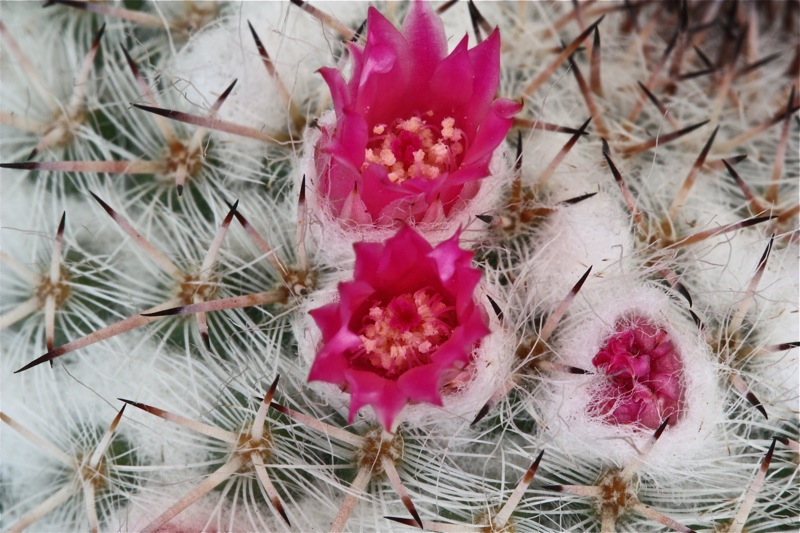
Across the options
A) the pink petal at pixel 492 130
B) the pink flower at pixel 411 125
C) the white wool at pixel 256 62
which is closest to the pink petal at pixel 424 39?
the pink flower at pixel 411 125

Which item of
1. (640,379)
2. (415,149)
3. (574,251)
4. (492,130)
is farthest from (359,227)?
(640,379)

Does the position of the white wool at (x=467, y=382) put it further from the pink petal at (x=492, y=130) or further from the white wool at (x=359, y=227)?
the pink petal at (x=492, y=130)

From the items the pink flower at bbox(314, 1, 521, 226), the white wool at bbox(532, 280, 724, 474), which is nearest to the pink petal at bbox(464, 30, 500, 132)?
the pink flower at bbox(314, 1, 521, 226)

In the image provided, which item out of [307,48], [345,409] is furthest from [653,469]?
[307,48]

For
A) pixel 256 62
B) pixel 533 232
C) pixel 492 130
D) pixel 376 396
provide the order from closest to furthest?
pixel 376 396, pixel 492 130, pixel 533 232, pixel 256 62

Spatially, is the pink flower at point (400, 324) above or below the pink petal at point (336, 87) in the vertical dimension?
below

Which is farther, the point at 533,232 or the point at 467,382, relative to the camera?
the point at 533,232

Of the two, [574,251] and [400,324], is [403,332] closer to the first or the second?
[400,324]
